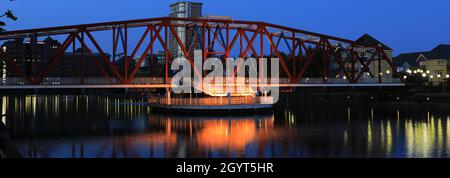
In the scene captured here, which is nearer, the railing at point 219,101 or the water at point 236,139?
the water at point 236,139

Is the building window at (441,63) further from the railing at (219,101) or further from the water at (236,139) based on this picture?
the water at (236,139)

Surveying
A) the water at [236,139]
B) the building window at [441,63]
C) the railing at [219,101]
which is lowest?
the water at [236,139]

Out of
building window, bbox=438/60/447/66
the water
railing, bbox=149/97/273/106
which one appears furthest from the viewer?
building window, bbox=438/60/447/66

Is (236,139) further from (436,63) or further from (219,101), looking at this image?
(436,63)

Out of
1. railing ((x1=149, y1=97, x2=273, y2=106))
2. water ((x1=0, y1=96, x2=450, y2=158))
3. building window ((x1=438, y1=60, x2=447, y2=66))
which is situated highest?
building window ((x1=438, y1=60, x2=447, y2=66))

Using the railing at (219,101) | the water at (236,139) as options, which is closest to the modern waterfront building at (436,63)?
the railing at (219,101)

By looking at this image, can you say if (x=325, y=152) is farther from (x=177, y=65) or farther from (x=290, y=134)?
(x=177, y=65)

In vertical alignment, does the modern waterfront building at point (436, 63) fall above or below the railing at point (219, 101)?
above

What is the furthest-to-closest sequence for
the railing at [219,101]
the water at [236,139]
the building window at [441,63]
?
the building window at [441,63] → the railing at [219,101] → the water at [236,139]

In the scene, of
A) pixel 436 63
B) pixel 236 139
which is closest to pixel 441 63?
pixel 436 63

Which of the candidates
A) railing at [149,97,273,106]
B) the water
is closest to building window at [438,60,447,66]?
railing at [149,97,273,106]

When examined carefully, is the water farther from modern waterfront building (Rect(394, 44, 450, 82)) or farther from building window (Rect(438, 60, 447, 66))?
building window (Rect(438, 60, 447, 66))

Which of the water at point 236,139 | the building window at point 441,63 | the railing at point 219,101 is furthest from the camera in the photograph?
the building window at point 441,63
